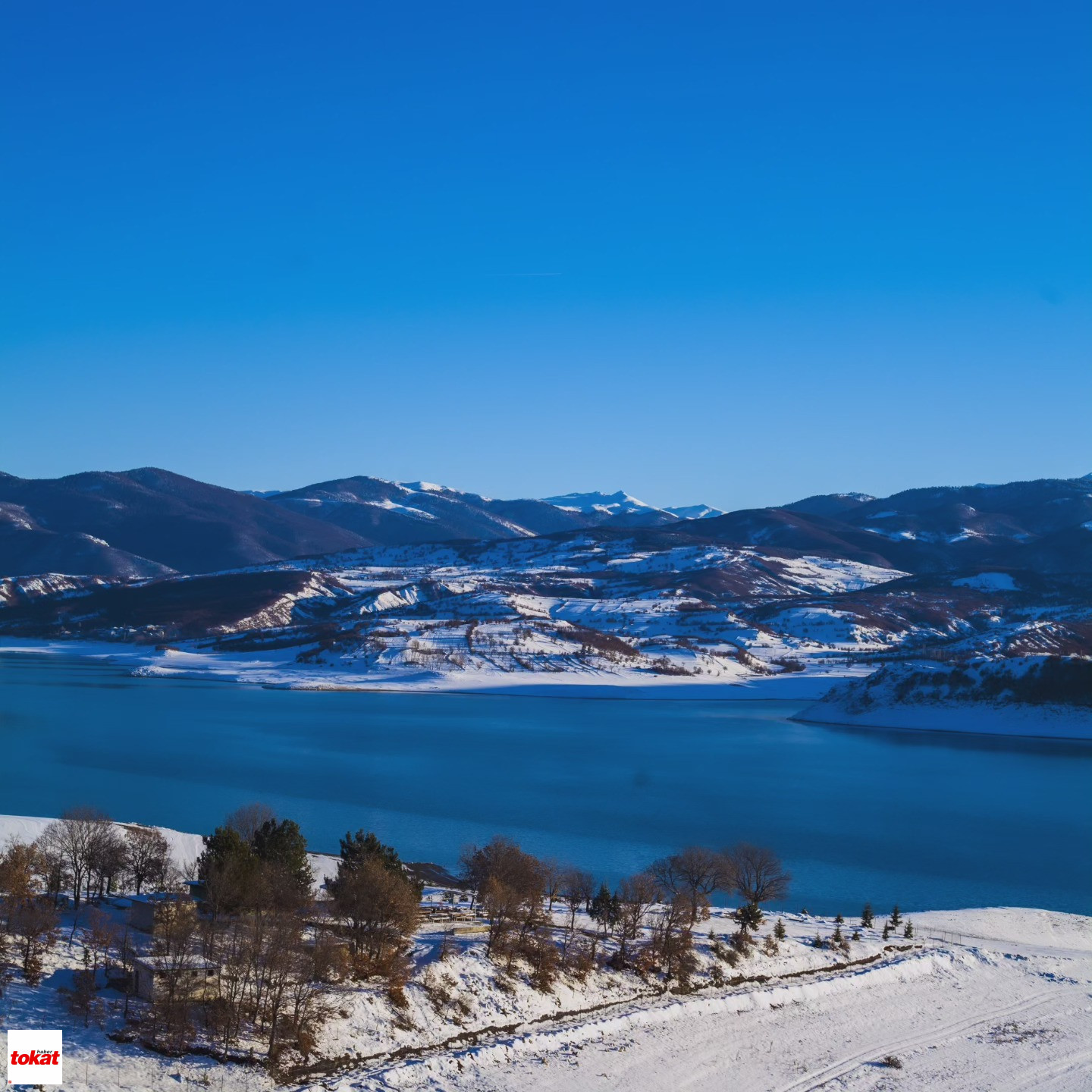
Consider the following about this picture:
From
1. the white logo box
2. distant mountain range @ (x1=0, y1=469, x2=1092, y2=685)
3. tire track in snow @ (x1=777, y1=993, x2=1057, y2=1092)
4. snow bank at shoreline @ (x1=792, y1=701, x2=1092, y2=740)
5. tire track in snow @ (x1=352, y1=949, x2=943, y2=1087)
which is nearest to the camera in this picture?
the white logo box

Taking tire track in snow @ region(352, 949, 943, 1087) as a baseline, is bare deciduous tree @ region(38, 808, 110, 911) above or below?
above

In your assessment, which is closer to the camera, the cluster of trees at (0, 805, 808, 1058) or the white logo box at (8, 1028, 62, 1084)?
the white logo box at (8, 1028, 62, 1084)

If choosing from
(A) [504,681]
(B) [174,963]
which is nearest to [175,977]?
(B) [174,963]

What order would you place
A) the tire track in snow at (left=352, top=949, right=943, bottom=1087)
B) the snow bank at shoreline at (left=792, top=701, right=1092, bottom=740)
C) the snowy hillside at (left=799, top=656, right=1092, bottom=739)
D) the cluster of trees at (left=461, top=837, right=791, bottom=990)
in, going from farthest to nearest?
1. the snowy hillside at (left=799, top=656, right=1092, bottom=739)
2. the snow bank at shoreline at (left=792, top=701, right=1092, bottom=740)
3. the cluster of trees at (left=461, top=837, right=791, bottom=990)
4. the tire track in snow at (left=352, top=949, right=943, bottom=1087)

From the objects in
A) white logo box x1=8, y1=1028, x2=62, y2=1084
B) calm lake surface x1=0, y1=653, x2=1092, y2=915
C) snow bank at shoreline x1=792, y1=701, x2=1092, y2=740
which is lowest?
snow bank at shoreline x1=792, y1=701, x2=1092, y2=740

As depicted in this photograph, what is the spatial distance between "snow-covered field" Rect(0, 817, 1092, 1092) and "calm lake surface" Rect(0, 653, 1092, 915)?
661 centimetres

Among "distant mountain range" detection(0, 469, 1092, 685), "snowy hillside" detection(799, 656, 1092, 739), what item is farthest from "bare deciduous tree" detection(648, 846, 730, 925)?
"distant mountain range" detection(0, 469, 1092, 685)

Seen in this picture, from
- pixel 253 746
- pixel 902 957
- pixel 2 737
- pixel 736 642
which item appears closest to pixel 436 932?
pixel 902 957

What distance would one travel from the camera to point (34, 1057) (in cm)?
1546

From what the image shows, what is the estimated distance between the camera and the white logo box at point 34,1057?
15117 mm

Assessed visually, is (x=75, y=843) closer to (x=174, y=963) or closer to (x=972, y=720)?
(x=174, y=963)

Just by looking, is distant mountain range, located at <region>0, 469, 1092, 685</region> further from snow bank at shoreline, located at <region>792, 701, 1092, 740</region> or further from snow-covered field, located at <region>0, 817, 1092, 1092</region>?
snow-covered field, located at <region>0, 817, 1092, 1092</region>

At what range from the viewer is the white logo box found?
15.1 m

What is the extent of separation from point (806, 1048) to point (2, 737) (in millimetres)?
50229
